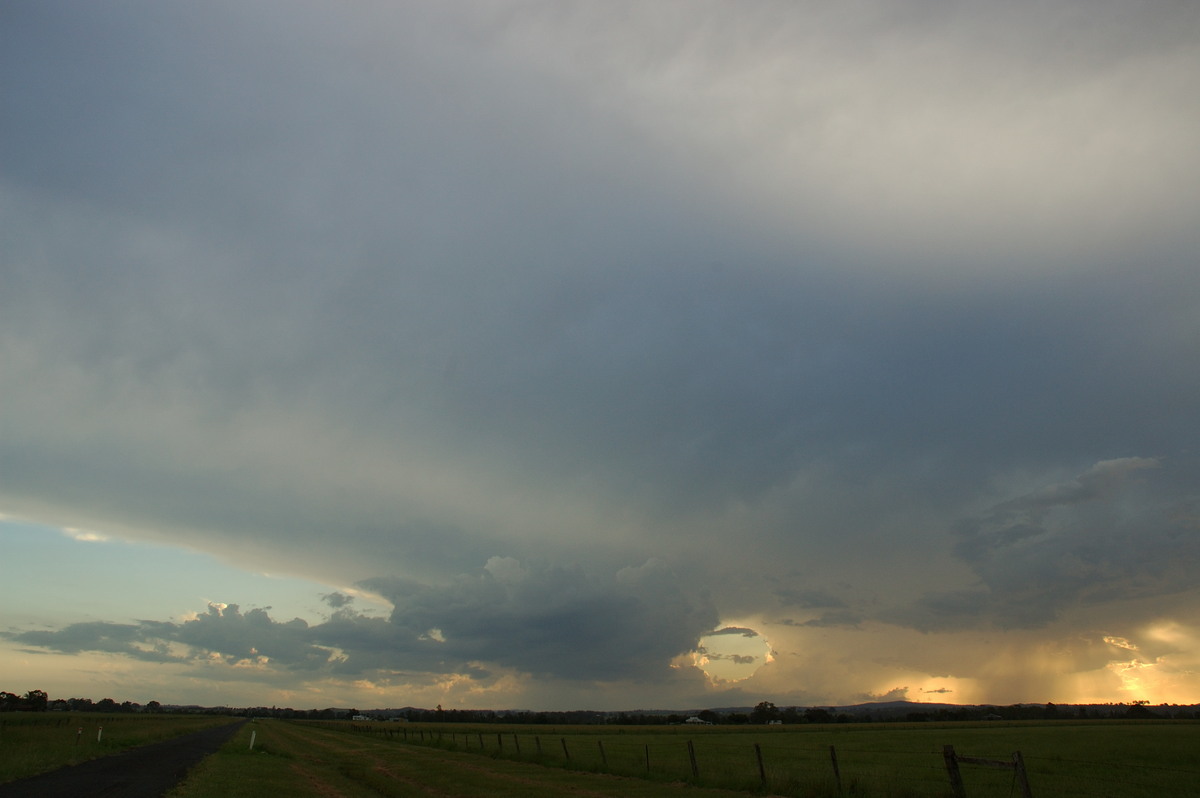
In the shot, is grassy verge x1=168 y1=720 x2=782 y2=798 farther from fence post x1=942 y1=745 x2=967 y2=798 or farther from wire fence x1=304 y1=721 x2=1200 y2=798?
fence post x1=942 y1=745 x2=967 y2=798

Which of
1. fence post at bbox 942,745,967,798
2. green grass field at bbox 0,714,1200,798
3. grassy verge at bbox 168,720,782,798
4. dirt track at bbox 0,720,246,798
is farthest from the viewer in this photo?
grassy verge at bbox 168,720,782,798

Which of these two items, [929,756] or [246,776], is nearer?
[246,776]

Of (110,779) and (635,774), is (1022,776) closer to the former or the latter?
(635,774)

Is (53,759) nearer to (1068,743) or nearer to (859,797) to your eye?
(859,797)

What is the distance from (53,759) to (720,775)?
40.1 m

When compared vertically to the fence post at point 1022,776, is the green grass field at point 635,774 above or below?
below

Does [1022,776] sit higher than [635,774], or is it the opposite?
[1022,776]

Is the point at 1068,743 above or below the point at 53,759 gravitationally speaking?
below

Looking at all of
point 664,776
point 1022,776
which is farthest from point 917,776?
point 1022,776

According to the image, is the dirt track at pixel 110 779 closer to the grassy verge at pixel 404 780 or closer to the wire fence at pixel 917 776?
the grassy verge at pixel 404 780

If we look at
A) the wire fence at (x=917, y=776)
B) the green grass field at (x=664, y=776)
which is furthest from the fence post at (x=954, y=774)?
the green grass field at (x=664, y=776)

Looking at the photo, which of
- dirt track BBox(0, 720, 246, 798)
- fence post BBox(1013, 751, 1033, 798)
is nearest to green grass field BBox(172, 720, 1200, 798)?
dirt track BBox(0, 720, 246, 798)

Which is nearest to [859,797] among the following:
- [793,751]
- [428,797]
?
[428,797]

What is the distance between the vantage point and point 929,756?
50.5 meters
